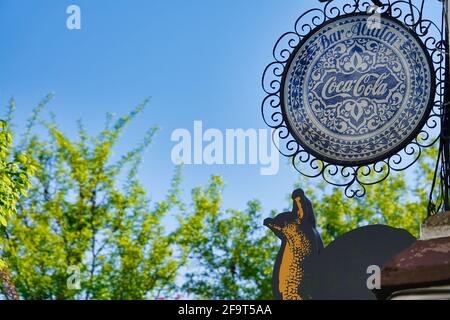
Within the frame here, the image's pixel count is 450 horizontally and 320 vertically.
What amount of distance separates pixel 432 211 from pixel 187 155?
546 cm

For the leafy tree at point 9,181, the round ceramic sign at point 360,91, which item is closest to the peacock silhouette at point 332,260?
the round ceramic sign at point 360,91

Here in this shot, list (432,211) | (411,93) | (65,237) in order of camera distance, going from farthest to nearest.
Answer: (65,237), (411,93), (432,211)

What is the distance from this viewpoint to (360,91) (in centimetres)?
808

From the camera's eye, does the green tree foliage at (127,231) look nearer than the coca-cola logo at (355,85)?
No

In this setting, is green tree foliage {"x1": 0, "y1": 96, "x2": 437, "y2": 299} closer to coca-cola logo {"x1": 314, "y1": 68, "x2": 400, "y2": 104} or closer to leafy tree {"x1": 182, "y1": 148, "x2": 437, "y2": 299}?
leafy tree {"x1": 182, "y1": 148, "x2": 437, "y2": 299}

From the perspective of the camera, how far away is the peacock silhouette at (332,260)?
324 inches

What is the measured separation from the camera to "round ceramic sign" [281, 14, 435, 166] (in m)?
7.92

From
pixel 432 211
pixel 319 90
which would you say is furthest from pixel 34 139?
pixel 432 211

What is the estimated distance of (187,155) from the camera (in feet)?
40.2

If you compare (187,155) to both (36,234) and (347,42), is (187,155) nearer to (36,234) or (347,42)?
(347,42)

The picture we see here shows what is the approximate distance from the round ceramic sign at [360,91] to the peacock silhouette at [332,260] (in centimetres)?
81

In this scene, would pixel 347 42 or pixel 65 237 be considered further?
pixel 65 237

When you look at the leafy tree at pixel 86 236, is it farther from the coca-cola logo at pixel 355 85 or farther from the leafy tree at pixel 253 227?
the coca-cola logo at pixel 355 85
